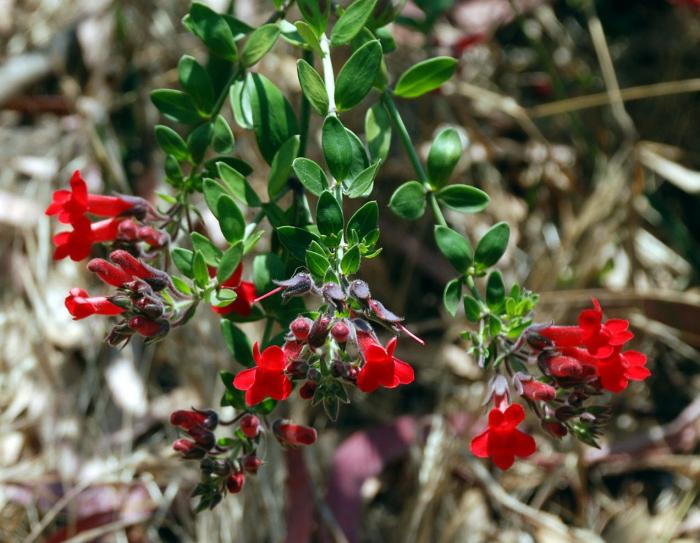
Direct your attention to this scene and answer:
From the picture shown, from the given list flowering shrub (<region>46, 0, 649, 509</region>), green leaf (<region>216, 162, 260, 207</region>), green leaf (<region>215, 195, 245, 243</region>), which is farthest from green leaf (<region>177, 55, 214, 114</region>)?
green leaf (<region>215, 195, 245, 243</region>)

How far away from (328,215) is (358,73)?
26 centimetres

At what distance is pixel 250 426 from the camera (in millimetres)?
1136

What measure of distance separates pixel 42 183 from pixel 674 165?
1.87 m

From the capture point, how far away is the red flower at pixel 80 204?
1246 mm

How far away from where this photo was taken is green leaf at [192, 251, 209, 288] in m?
1.12

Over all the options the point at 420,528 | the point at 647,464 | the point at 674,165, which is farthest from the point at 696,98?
the point at 420,528

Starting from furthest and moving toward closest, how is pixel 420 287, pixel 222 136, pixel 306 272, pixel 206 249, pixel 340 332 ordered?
1. pixel 420 287
2. pixel 222 136
3. pixel 206 249
4. pixel 306 272
5. pixel 340 332

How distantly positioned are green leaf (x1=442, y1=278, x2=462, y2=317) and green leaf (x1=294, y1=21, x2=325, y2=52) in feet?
1.33

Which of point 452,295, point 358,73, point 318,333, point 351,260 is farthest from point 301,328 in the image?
point 358,73

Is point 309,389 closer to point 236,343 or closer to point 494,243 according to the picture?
point 236,343

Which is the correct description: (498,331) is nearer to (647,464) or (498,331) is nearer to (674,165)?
(647,464)

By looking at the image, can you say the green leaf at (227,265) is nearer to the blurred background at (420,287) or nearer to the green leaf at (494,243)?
the green leaf at (494,243)

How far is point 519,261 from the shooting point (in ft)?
8.05

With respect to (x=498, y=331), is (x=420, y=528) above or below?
below
